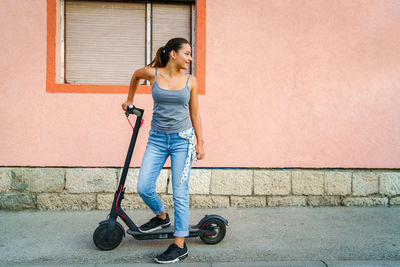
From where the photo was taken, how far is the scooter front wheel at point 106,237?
3291 mm

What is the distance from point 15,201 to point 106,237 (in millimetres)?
2150

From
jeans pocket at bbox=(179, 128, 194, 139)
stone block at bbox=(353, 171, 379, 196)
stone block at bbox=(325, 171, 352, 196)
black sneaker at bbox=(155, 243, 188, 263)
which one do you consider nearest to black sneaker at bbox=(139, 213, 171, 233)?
black sneaker at bbox=(155, 243, 188, 263)

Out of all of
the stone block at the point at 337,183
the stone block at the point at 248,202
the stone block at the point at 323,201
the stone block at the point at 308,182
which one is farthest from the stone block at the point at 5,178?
the stone block at the point at 337,183

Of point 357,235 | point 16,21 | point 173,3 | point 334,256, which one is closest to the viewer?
point 334,256

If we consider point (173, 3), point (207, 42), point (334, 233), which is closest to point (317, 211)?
point (334, 233)

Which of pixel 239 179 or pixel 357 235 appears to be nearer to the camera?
pixel 357 235

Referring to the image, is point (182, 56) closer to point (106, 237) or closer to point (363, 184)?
point (106, 237)

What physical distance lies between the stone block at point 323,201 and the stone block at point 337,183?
0.24 ft

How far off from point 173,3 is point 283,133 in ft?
8.11

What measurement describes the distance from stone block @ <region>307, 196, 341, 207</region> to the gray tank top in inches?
107

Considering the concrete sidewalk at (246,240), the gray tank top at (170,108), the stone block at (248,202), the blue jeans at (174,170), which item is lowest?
the concrete sidewalk at (246,240)

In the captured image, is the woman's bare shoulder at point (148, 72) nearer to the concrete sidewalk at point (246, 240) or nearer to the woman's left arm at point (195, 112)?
the woman's left arm at point (195, 112)

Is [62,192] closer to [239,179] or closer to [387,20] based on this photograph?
[239,179]

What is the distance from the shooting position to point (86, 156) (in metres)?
4.79
